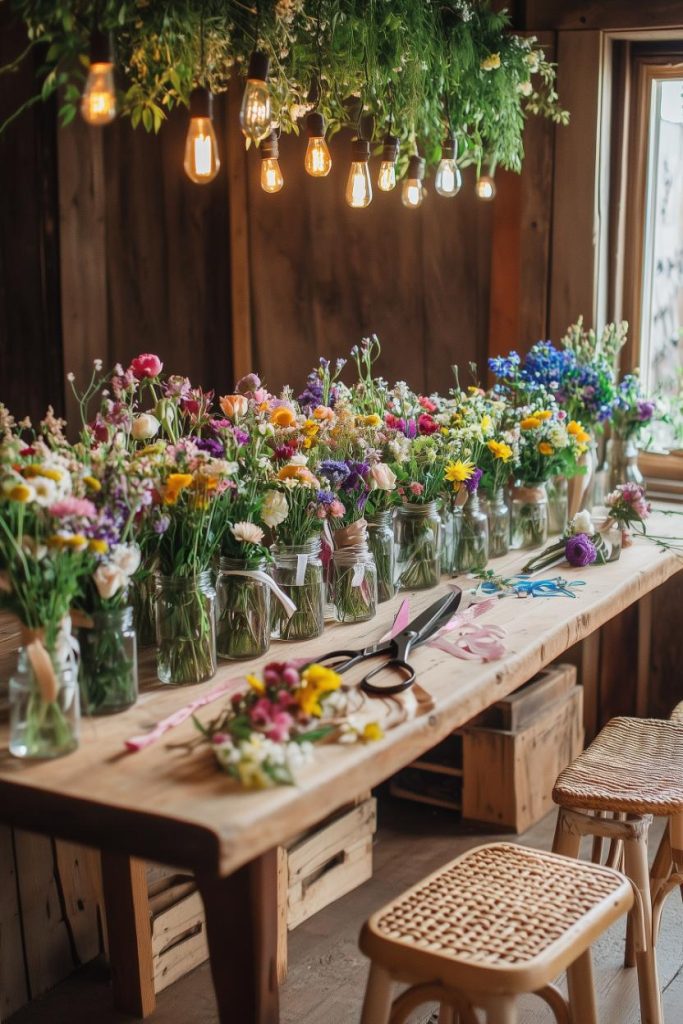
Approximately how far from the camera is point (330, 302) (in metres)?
4.38

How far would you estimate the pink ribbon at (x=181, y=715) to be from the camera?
1.83 m

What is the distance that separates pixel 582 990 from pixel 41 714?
3.17 feet

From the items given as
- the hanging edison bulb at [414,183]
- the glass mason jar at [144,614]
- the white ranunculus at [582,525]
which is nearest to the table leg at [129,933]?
the glass mason jar at [144,614]

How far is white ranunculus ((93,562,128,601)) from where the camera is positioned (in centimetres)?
187

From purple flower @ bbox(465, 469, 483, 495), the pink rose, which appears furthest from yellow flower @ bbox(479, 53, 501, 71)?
the pink rose

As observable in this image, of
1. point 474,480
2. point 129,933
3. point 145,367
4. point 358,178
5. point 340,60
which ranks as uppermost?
point 340,60

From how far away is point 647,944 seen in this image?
2416 millimetres

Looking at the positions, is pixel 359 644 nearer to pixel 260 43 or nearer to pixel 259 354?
pixel 260 43

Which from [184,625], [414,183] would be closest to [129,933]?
[184,625]

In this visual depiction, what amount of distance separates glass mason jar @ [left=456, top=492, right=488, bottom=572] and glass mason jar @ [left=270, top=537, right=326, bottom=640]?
1.89 ft

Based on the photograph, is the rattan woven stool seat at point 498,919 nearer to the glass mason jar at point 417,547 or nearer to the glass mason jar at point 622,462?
the glass mason jar at point 417,547

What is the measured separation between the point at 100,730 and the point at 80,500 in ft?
1.18

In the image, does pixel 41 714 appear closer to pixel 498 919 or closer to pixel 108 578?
pixel 108 578

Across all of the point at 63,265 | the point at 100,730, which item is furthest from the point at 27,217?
the point at 100,730
